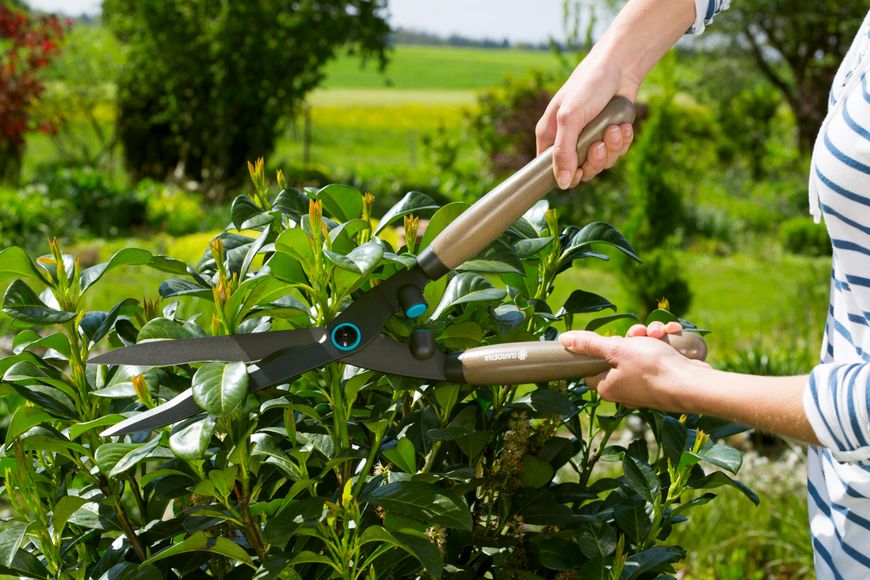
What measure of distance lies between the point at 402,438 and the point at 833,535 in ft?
1.92

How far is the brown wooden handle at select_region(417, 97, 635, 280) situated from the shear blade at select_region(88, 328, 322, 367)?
8.5 inches

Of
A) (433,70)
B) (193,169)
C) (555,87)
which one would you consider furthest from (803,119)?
(433,70)

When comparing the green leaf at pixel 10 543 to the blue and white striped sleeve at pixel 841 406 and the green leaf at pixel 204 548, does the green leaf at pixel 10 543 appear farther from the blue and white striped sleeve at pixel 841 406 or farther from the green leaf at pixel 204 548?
the blue and white striped sleeve at pixel 841 406

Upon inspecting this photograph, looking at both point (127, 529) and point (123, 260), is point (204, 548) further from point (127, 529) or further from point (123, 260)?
point (123, 260)

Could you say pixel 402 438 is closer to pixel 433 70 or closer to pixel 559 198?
pixel 559 198

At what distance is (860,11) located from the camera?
20000mm

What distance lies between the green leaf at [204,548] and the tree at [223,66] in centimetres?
1142

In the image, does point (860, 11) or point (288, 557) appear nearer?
point (288, 557)

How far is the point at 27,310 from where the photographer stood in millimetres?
1239

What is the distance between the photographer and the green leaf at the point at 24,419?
4.02ft

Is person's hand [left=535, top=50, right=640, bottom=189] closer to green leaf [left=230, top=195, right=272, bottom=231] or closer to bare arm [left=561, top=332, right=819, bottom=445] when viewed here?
bare arm [left=561, top=332, right=819, bottom=445]

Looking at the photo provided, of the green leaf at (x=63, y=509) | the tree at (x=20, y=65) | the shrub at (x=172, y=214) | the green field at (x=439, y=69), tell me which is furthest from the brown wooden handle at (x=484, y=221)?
the green field at (x=439, y=69)

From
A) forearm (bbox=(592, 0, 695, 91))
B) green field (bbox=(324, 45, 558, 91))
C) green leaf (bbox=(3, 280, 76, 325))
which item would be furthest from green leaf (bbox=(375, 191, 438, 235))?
green field (bbox=(324, 45, 558, 91))

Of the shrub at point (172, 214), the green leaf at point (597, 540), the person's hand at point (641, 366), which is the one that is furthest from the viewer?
the shrub at point (172, 214)
